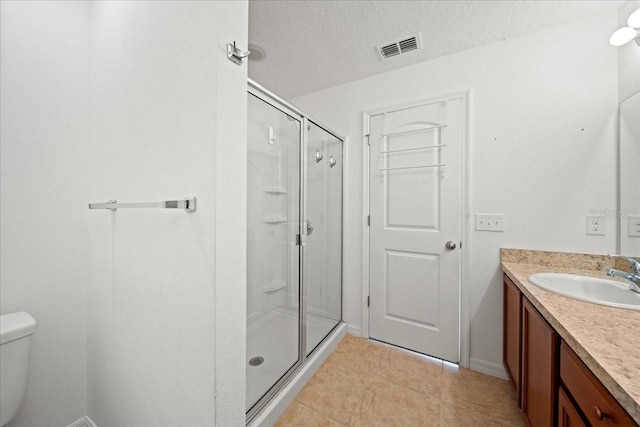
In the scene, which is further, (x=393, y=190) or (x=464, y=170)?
(x=393, y=190)

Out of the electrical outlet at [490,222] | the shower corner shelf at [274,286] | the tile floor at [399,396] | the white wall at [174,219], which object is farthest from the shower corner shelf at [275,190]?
the electrical outlet at [490,222]

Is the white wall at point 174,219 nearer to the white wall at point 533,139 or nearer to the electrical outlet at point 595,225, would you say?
the white wall at point 533,139

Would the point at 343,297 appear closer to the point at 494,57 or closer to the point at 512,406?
the point at 512,406

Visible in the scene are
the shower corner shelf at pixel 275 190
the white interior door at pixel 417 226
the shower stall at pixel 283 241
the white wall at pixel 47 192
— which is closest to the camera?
the white wall at pixel 47 192

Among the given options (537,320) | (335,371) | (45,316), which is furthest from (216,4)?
(335,371)

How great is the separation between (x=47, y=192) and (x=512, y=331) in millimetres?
2677

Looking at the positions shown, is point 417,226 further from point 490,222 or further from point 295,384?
point 295,384

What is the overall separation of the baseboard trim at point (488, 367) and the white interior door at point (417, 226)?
11cm

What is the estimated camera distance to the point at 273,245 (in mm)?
1804

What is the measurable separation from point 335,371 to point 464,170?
181 centimetres

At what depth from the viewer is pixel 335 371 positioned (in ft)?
A: 5.91

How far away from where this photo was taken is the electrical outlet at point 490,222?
1.74 metres

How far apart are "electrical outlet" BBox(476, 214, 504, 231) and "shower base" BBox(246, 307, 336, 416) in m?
1.47

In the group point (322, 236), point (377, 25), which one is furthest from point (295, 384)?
point (377, 25)
